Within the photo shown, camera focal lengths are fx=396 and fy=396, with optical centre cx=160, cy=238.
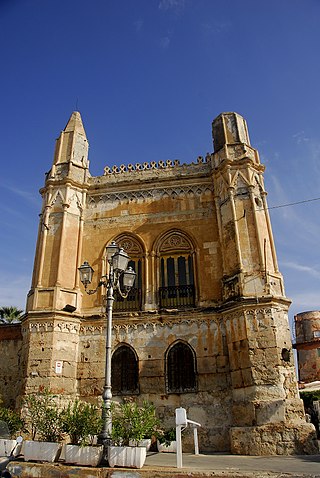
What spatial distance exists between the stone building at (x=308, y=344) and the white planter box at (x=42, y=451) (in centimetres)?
3222

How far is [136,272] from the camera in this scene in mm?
16969

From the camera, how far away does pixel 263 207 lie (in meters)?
16.5

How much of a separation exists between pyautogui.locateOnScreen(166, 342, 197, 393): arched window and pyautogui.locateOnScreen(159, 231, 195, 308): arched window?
1782mm

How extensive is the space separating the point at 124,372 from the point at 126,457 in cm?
734

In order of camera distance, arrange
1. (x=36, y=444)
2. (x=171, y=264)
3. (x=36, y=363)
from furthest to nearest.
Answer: (x=171, y=264)
(x=36, y=363)
(x=36, y=444)

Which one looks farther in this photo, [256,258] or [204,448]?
[256,258]

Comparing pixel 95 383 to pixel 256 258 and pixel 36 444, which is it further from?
pixel 256 258

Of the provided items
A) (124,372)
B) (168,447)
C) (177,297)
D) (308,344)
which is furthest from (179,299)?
(308,344)

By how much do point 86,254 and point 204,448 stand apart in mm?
8952

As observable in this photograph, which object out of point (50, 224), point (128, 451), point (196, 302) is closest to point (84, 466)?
point (128, 451)

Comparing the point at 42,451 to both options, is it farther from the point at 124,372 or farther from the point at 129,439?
the point at 124,372

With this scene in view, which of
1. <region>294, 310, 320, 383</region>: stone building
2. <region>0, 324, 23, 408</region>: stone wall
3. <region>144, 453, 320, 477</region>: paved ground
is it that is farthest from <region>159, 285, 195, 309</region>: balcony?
<region>294, 310, 320, 383</region>: stone building

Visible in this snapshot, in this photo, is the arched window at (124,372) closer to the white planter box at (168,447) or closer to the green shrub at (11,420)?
the white planter box at (168,447)

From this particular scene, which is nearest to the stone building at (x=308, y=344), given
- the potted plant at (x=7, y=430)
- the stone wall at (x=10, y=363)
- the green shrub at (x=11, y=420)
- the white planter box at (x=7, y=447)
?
the stone wall at (x=10, y=363)
